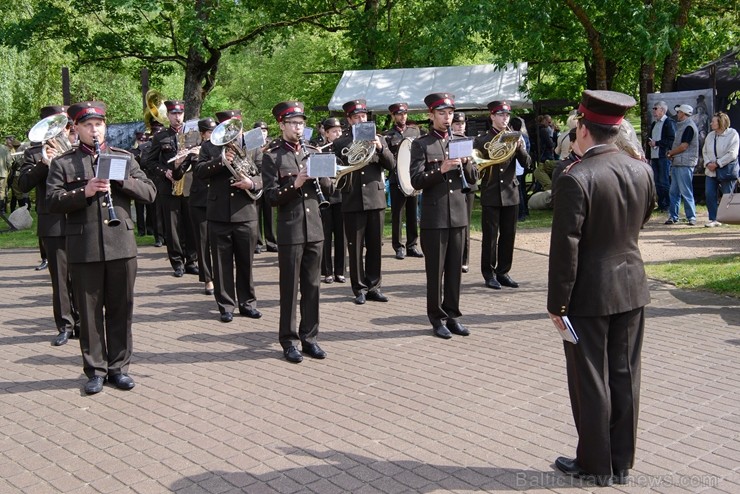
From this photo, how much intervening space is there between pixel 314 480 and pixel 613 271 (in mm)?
2110

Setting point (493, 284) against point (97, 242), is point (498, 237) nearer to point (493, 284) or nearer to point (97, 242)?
point (493, 284)

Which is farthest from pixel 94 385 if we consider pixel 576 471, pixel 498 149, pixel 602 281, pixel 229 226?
pixel 498 149

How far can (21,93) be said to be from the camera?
27891 millimetres

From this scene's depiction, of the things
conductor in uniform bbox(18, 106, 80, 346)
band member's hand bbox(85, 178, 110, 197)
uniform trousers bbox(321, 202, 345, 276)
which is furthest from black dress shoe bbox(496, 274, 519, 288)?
band member's hand bbox(85, 178, 110, 197)

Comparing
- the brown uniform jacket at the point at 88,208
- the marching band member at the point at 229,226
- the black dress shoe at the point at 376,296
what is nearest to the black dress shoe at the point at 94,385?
the brown uniform jacket at the point at 88,208

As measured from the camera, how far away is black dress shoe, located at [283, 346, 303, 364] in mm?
7543

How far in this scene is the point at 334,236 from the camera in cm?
1125

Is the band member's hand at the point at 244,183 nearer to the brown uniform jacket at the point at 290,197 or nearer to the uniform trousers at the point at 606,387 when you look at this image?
the brown uniform jacket at the point at 290,197

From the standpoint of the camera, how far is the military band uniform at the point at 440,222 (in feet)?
27.0

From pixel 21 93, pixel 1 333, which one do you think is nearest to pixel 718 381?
pixel 1 333

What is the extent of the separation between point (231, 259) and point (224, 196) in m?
0.73

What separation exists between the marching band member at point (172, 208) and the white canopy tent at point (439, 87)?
7.44 m

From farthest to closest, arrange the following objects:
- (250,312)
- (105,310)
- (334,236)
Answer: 1. (334,236)
2. (250,312)
3. (105,310)

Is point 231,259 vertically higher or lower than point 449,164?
lower
